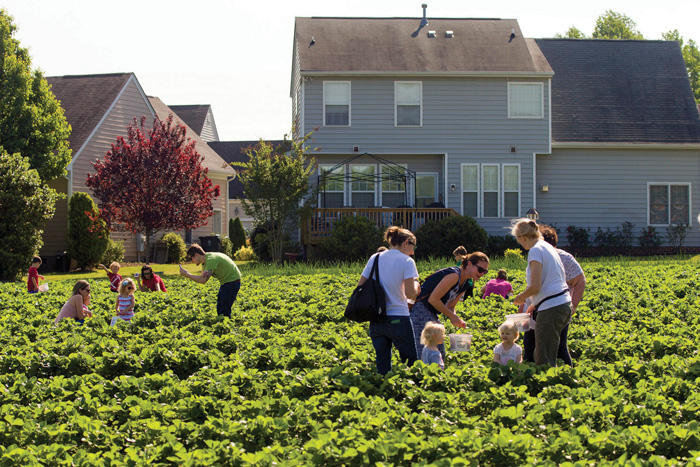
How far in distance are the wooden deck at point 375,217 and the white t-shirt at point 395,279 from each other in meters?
15.4

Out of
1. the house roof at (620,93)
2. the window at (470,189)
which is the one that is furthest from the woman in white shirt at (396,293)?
the house roof at (620,93)

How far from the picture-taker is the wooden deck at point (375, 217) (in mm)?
22719

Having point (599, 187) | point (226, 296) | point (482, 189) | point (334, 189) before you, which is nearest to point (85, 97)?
point (334, 189)

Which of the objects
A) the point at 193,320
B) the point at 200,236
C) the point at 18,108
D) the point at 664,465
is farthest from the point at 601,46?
the point at 664,465

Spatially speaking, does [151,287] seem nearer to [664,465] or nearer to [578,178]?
[664,465]

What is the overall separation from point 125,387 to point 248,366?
1557 millimetres

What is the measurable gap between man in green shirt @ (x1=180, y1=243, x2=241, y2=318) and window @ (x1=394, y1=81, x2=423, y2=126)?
14.9 meters

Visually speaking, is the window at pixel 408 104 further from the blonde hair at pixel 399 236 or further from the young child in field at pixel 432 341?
the blonde hair at pixel 399 236

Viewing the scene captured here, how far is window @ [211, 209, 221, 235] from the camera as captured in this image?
32.8 m

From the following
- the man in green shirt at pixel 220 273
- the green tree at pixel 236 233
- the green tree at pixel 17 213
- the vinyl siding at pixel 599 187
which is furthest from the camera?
the green tree at pixel 236 233

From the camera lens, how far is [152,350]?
8.27m

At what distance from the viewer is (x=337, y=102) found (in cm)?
2495

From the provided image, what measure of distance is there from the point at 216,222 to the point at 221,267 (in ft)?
73.5

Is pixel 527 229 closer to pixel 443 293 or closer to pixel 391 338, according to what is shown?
pixel 443 293
